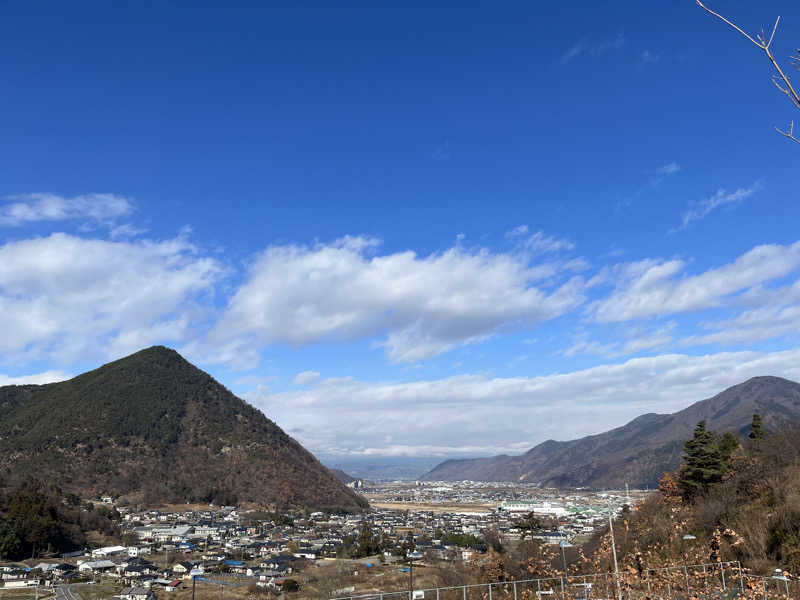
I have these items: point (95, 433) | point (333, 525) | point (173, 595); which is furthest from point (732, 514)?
point (95, 433)

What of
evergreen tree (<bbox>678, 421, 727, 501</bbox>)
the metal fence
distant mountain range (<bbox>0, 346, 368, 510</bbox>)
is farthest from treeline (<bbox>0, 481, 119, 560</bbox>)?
Answer: evergreen tree (<bbox>678, 421, 727, 501</bbox>)

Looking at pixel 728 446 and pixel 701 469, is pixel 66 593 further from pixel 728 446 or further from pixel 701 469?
pixel 728 446

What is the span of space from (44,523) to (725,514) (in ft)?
245

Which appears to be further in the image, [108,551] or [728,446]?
[108,551]

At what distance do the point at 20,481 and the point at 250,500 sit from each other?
42842mm

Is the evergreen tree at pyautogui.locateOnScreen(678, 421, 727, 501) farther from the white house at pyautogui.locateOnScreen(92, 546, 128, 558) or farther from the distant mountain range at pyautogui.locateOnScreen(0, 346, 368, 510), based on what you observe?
the distant mountain range at pyautogui.locateOnScreen(0, 346, 368, 510)

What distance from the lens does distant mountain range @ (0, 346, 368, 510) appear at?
112m

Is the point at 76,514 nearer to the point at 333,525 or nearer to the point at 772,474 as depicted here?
the point at 333,525

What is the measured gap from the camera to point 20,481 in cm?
9400

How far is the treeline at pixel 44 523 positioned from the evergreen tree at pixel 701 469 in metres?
69.3

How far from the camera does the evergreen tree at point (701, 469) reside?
36906 mm

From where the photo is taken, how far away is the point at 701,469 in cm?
3766

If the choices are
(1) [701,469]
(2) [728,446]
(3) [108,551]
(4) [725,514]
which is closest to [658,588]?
(4) [725,514]

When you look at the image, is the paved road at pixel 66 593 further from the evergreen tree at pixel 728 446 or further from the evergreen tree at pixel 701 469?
the evergreen tree at pixel 728 446
